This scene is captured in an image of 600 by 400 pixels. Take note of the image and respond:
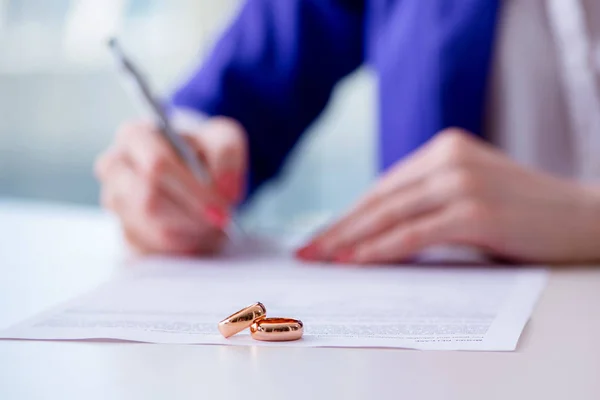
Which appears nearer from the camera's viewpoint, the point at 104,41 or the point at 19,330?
the point at 19,330

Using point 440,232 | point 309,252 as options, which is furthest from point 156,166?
point 440,232

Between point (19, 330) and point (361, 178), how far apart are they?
3.31 meters

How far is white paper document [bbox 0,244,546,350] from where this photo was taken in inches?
15.5

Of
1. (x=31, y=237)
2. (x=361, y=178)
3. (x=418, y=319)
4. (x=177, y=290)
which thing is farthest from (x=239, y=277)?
(x=361, y=178)

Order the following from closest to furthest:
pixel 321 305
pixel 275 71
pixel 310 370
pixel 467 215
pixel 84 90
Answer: pixel 310 370
pixel 321 305
pixel 467 215
pixel 275 71
pixel 84 90

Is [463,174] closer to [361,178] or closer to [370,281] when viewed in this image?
[370,281]

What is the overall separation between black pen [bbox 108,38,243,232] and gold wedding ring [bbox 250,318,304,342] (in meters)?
0.38

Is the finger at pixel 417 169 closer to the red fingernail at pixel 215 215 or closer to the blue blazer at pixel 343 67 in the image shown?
the red fingernail at pixel 215 215

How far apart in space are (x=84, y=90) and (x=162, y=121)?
3.07 metres

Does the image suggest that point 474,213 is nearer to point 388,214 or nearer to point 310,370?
point 388,214

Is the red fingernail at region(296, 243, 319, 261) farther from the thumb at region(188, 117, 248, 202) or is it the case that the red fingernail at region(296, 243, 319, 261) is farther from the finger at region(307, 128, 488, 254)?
the thumb at region(188, 117, 248, 202)

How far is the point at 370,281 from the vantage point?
0.58 meters

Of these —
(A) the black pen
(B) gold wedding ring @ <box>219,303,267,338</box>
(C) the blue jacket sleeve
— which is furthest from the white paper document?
(C) the blue jacket sleeve

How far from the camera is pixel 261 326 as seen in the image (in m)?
0.39
